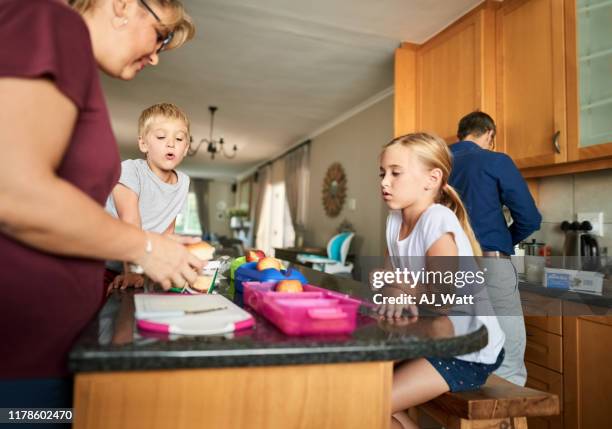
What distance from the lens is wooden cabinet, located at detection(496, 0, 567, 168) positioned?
245 cm

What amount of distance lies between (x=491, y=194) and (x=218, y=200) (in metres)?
13.0

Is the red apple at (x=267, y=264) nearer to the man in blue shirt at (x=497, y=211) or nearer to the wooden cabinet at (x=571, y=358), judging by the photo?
the man in blue shirt at (x=497, y=211)

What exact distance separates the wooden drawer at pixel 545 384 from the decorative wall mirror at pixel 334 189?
147 inches

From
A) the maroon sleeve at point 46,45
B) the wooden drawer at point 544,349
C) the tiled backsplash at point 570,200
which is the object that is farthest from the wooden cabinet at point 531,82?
the maroon sleeve at point 46,45

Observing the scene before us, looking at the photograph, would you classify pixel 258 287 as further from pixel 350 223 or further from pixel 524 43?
pixel 350 223

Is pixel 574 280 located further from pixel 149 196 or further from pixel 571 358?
pixel 149 196

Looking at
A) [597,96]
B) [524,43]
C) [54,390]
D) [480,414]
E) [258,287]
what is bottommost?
[480,414]

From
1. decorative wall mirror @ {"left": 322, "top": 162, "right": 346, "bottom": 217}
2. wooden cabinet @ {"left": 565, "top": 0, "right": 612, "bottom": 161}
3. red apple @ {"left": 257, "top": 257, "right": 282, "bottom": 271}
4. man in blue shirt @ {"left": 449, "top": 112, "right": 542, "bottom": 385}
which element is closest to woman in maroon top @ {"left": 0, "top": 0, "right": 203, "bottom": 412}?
red apple @ {"left": 257, "top": 257, "right": 282, "bottom": 271}

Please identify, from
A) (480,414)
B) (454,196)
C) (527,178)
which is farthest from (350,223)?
(480,414)

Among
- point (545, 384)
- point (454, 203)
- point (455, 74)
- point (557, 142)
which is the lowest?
point (545, 384)

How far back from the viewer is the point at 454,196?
4.78 feet

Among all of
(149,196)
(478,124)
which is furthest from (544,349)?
(149,196)

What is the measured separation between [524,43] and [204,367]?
2810mm

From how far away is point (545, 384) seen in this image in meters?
2.25
